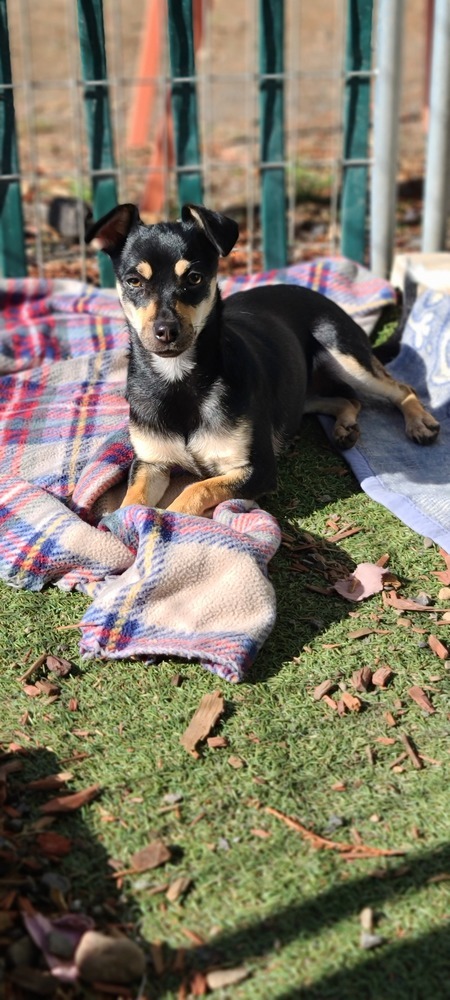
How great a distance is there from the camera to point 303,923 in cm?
247

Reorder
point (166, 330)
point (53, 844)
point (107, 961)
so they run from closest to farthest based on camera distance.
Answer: point (107, 961), point (53, 844), point (166, 330)

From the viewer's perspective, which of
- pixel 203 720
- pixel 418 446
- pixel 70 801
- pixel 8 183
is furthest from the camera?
pixel 8 183

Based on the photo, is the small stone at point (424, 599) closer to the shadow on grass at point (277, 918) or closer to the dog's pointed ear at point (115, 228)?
the shadow on grass at point (277, 918)

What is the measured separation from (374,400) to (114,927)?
11.6 feet

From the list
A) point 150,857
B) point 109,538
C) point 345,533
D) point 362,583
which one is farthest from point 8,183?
point 150,857

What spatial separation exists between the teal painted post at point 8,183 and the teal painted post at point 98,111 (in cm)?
46

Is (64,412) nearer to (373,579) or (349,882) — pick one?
(373,579)

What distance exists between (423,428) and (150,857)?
292 centimetres

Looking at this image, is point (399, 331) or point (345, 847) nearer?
point (345, 847)

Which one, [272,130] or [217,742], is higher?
[272,130]

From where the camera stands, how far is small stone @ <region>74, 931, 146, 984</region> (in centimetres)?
229

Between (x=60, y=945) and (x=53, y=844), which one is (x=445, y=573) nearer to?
(x=53, y=844)

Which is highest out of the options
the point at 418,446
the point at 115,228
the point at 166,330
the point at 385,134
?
the point at 385,134

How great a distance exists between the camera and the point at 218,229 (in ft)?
13.2
